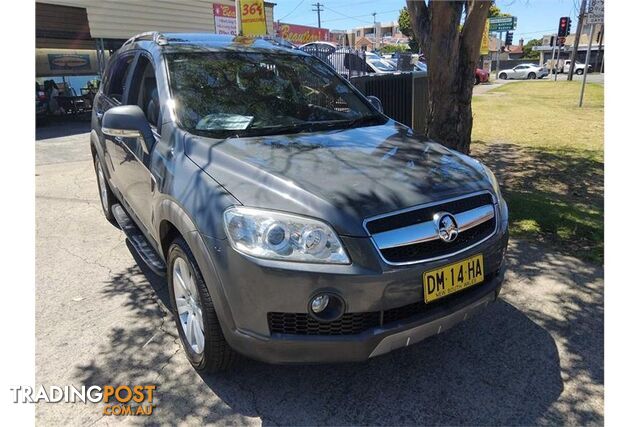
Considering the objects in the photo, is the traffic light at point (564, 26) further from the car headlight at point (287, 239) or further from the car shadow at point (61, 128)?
the car headlight at point (287, 239)

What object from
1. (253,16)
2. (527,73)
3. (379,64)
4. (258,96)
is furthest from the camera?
(527,73)

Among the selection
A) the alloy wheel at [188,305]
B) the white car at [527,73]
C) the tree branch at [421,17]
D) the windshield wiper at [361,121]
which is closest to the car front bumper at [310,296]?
the alloy wheel at [188,305]

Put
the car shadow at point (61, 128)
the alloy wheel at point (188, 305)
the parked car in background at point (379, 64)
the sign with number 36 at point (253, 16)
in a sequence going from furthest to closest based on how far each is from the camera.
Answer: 1. the parked car in background at point (379, 64)
2. the car shadow at point (61, 128)
3. the sign with number 36 at point (253, 16)
4. the alloy wheel at point (188, 305)

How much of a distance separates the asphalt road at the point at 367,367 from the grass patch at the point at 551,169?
0.73 metres

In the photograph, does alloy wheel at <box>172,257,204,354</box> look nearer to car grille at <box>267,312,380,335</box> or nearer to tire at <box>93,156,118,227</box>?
car grille at <box>267,312,380,335</box>

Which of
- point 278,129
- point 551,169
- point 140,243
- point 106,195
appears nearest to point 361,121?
point 278,129

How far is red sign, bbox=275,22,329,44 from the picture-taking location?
102ft

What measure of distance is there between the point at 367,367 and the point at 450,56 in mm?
4068

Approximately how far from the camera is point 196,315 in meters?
2.69

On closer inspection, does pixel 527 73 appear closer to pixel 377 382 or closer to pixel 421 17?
pixel 421 17

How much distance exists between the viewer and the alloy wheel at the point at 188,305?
265 centimetres

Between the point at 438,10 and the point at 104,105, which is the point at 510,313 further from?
the point at 104,105

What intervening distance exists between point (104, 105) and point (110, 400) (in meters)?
3.12

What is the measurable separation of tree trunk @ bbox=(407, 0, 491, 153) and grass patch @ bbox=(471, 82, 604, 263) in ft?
3.72
